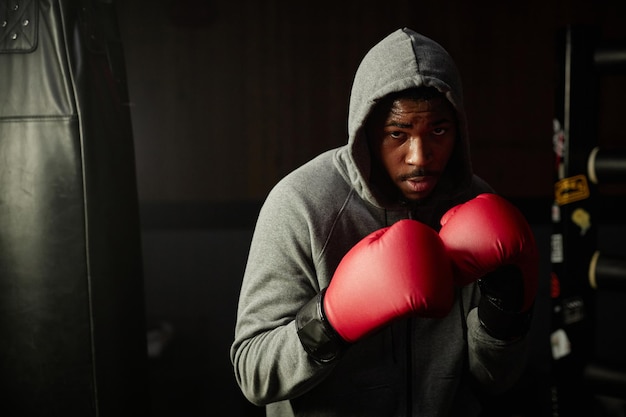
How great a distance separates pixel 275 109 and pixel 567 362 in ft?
8.09

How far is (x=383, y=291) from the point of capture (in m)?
0.87

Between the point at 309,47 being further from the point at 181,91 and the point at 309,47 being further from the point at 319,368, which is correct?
the point at 319,368

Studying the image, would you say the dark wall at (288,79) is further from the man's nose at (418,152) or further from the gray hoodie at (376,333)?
the man's nose at (418,152)

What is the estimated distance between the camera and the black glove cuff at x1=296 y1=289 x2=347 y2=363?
2.93ft

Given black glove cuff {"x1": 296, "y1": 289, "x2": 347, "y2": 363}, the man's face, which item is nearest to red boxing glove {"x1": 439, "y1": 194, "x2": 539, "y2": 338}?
the man's face

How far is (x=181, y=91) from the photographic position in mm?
3420

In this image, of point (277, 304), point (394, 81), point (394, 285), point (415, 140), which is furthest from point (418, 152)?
point (277, 304)

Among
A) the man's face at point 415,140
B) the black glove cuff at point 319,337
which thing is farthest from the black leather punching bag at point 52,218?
the man's face at point 415,140

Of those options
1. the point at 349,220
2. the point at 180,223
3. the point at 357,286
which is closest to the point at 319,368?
the point at 357,286

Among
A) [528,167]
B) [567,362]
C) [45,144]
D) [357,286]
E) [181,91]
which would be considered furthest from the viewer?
[528,167]

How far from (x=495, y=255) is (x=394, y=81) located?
0.38 m

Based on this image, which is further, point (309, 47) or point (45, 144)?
point (309, 47)

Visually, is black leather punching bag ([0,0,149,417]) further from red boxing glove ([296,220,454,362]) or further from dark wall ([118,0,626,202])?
dark wall ([118,0,626,202])

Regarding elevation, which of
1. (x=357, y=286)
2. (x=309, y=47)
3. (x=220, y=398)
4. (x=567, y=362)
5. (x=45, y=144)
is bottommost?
(x=220, y=398)
